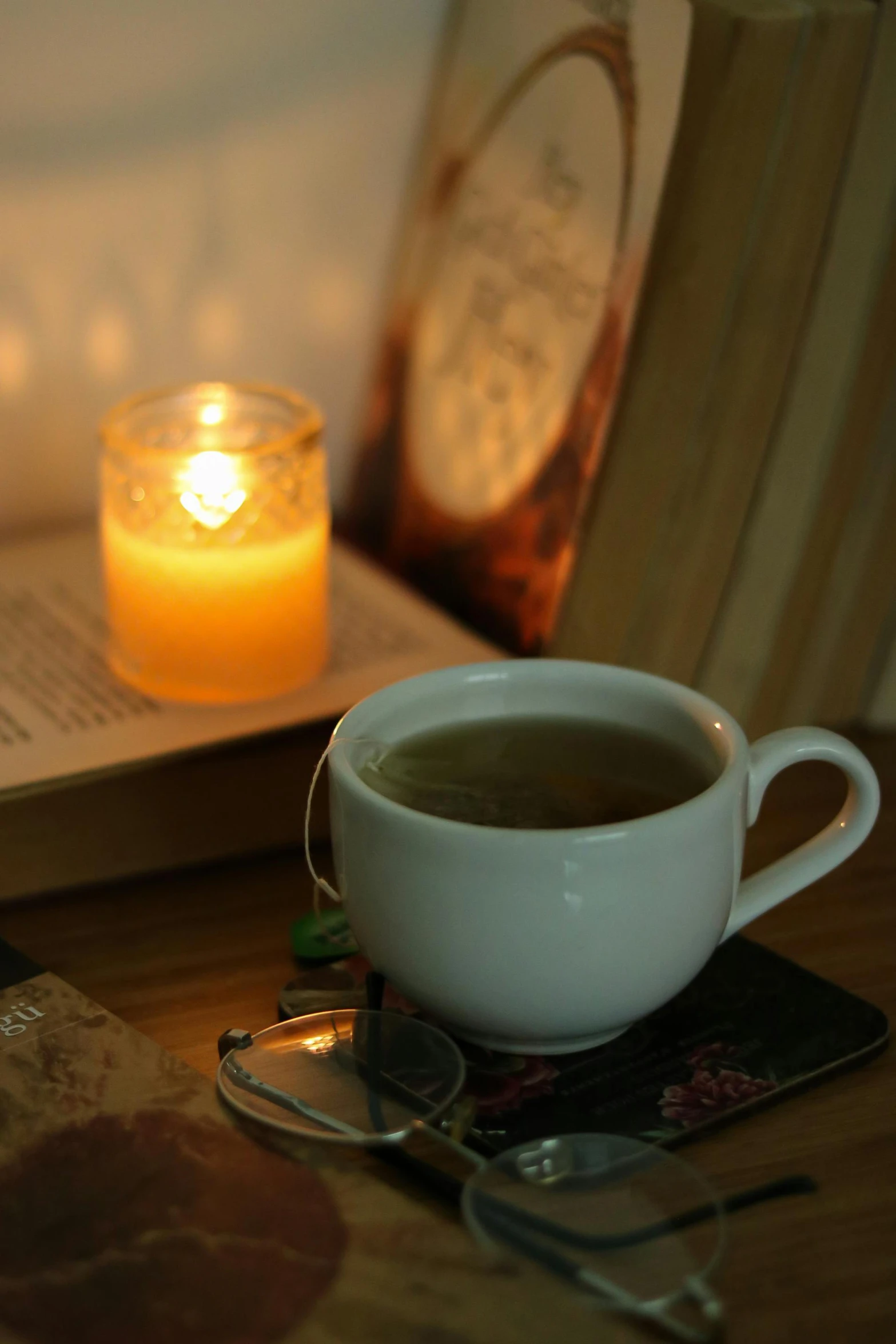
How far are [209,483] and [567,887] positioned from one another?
0.27 meters

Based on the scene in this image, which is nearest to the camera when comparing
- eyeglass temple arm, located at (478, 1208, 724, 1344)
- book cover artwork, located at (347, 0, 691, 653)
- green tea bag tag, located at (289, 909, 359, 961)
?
eyeglass temple arm, located at (478, 1208, 724, 1344)

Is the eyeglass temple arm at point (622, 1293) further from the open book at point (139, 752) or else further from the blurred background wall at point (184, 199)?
the blurred background wall at point (184, 199)

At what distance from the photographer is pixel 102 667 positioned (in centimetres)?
62

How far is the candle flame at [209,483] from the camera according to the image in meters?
0.59

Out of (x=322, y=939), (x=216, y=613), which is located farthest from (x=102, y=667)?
(x=322, y=939)

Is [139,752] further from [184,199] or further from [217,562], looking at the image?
[184,199]

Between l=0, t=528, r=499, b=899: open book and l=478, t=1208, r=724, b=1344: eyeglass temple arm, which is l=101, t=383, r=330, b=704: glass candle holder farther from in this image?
l=478, t=1208, r=724, b=1344: eyeglass temple arm

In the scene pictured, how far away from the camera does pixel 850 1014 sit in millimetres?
467

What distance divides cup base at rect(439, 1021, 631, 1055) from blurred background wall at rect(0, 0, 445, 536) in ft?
1.36

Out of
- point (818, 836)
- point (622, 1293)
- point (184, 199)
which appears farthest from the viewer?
point (184, 199)

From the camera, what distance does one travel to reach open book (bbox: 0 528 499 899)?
1.79ft

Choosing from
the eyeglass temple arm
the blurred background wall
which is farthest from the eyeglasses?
the blurred background wall

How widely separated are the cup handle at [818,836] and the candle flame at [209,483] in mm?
246

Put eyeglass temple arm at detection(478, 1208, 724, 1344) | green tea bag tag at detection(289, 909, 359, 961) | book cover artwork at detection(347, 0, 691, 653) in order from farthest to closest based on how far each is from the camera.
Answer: book cover artwork at detection(347, 0, 691, 653), green tea bag tag at detection(289, 909, 359, 961), eyeglass temple arm at detection(478, 1208, 724, 1344)
